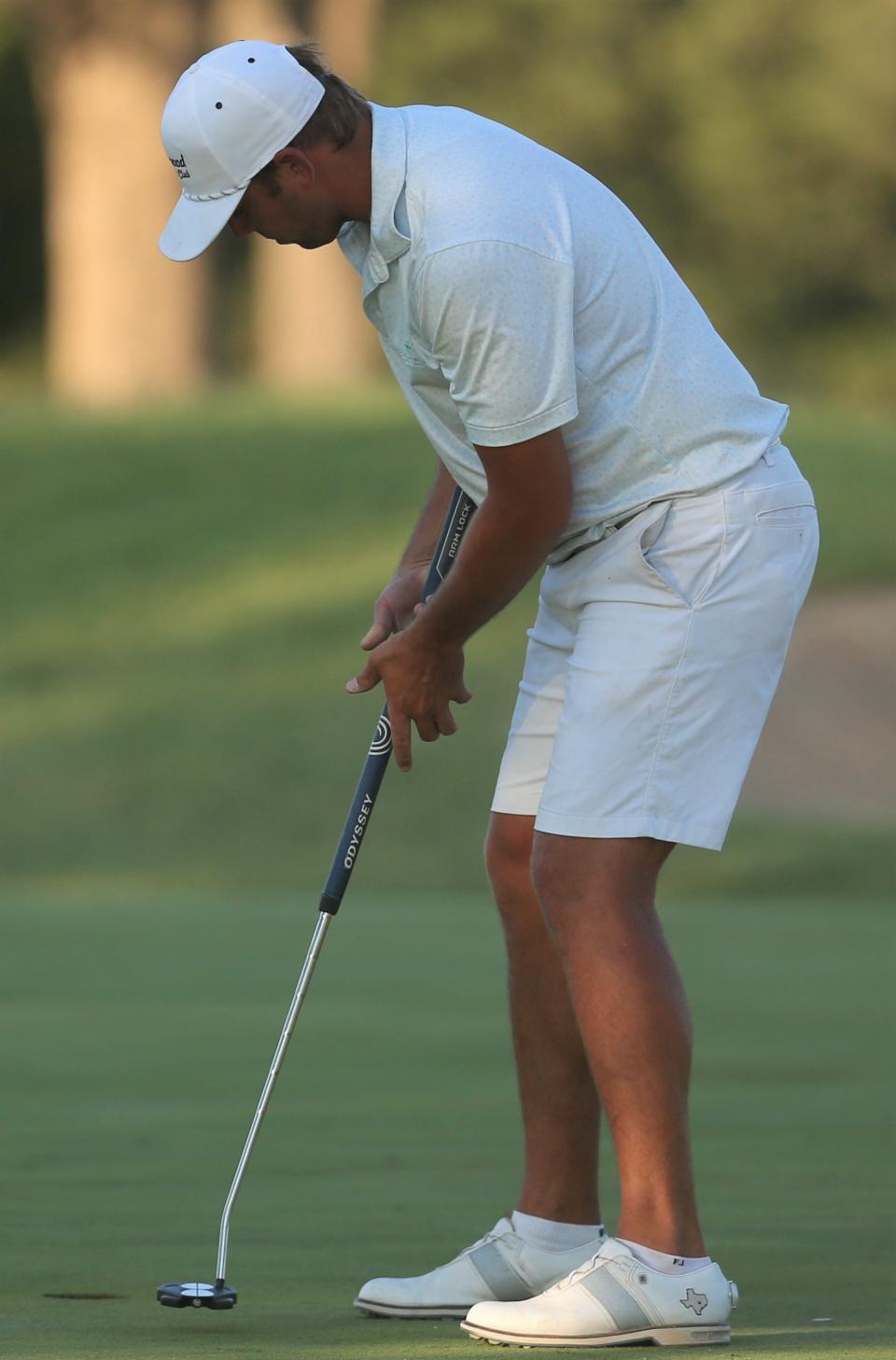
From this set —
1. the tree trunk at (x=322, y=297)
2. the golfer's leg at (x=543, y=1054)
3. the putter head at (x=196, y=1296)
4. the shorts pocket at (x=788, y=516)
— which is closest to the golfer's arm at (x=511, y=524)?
the shorts pocket at (x=788, y=516)

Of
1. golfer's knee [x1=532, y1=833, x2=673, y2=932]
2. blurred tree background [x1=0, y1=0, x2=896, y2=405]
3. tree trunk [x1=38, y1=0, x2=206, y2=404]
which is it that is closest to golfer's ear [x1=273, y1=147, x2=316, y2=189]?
golfer's knee [x1=532, y1=833, x2=673, y2=932]

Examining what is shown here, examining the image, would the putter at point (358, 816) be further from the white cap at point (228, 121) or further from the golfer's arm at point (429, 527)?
the white cap at point (228, 121)

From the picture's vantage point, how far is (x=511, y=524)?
12.3 feet

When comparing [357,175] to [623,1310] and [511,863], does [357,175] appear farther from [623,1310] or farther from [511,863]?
[623,1310]

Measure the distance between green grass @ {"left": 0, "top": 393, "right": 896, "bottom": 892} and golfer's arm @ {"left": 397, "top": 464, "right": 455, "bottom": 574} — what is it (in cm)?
895

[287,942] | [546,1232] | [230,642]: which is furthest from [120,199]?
[546,1232]

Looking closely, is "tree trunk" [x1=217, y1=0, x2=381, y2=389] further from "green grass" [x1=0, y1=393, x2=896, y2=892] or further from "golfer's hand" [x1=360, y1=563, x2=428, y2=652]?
"golfer's hand" [x1=360, y1=563, x2=428, y2=652]

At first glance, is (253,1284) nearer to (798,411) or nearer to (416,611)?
(416,611)

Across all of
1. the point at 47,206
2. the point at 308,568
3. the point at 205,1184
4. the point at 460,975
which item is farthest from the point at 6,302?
the point at 205,1184

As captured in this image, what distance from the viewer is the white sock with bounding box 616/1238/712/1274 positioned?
12.1 feet

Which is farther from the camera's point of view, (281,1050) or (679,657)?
(281,1050)

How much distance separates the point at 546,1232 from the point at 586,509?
Result: 44.2 inches

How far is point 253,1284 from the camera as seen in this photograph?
165 inches

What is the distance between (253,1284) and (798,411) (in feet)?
75.2
